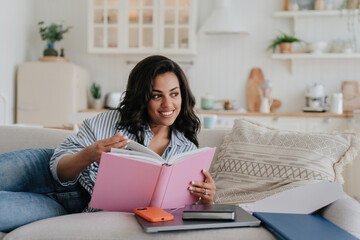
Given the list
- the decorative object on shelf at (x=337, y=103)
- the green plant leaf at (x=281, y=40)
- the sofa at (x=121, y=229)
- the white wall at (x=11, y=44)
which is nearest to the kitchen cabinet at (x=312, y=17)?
the green plant leaf at (x=281, y=40)

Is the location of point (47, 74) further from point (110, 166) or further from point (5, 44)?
point (110, 166)

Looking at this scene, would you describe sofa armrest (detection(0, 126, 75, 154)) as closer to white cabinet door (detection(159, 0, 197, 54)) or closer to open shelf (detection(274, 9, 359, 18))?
white cabinet door (detection(159, 0, 197, 54))

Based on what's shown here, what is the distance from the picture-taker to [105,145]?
136cm

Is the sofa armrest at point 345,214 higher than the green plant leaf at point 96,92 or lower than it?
lower

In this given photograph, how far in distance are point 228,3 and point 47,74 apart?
2042mm

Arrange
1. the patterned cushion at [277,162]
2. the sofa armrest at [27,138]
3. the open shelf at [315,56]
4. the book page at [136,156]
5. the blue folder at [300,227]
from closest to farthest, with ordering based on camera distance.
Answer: the blue folder at [300,227] < the book page at [136,156] < the patterned cushion at [277,162] < the sofa armrest at [27,138] < the open shelf at [315,56]

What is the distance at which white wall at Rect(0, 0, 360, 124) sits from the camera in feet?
15.1

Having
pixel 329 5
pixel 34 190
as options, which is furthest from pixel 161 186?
pixel 329 5

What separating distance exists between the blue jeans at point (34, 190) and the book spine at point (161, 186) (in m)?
0.40

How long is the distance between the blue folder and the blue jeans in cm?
71

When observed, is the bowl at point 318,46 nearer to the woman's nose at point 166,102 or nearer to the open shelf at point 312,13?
the open shelf at point 312,13

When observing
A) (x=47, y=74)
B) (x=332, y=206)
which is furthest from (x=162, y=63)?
(x=47, y=74)

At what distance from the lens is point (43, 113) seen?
4336mm

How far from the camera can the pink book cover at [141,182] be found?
1.29 m
